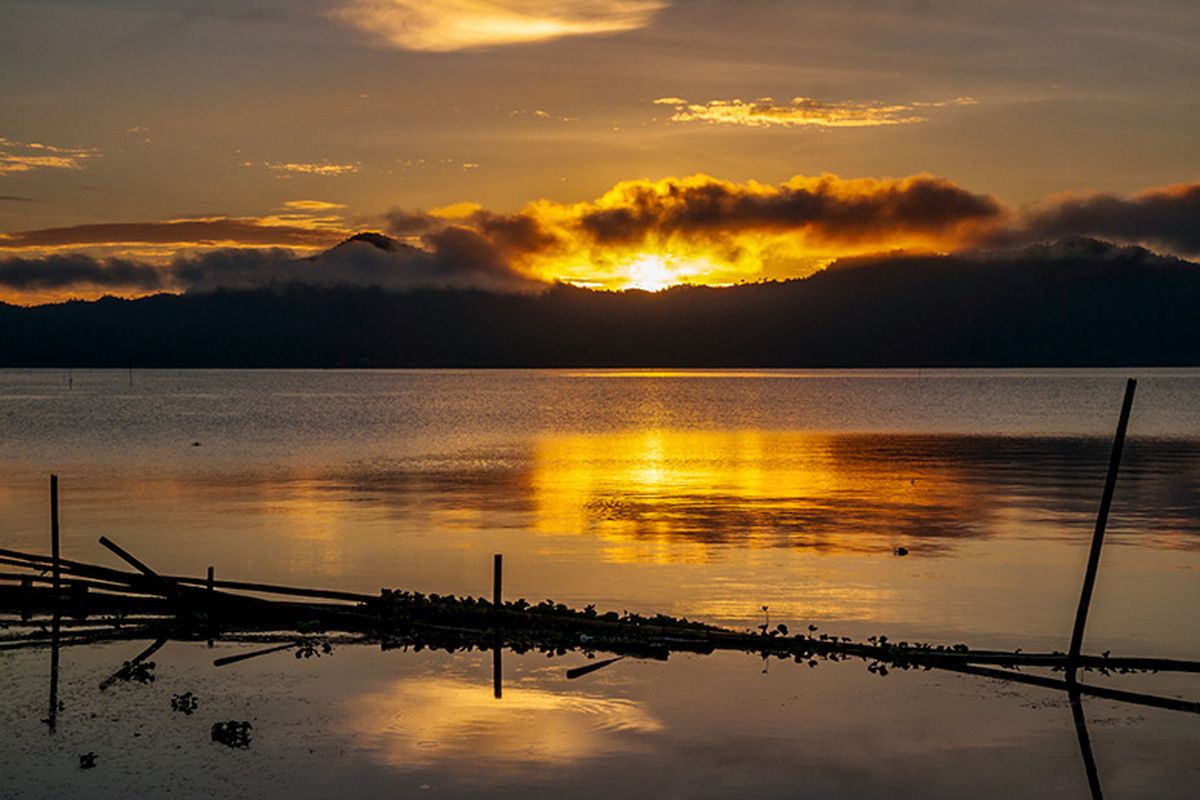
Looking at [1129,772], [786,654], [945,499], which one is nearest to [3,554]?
[786,654]

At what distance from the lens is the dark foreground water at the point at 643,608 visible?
74.6ft

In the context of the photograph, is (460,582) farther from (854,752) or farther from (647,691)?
(854,752)

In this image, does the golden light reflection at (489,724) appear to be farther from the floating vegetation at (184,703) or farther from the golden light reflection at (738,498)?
the golden light reflection at (738,498)

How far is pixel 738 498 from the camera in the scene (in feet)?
235

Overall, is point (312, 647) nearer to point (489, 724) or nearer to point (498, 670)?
point (498, 670)

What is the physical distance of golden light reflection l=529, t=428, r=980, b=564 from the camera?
53.9m

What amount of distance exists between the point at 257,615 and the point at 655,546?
836 inches

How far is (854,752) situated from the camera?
2395 centimetres

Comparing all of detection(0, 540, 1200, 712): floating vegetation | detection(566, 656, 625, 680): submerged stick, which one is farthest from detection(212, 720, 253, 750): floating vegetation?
detection(566, 656, 625, 680): submerged stick

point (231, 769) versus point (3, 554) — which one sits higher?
point (3, 554)

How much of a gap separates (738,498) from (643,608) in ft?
112

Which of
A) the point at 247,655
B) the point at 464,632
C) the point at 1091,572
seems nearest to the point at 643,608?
the point at 464,632

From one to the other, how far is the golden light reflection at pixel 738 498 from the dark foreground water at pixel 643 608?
1.25 ft

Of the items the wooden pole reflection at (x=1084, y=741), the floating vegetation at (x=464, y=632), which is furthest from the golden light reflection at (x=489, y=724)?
the wooden pole reflection at (x=1084, y=741)
